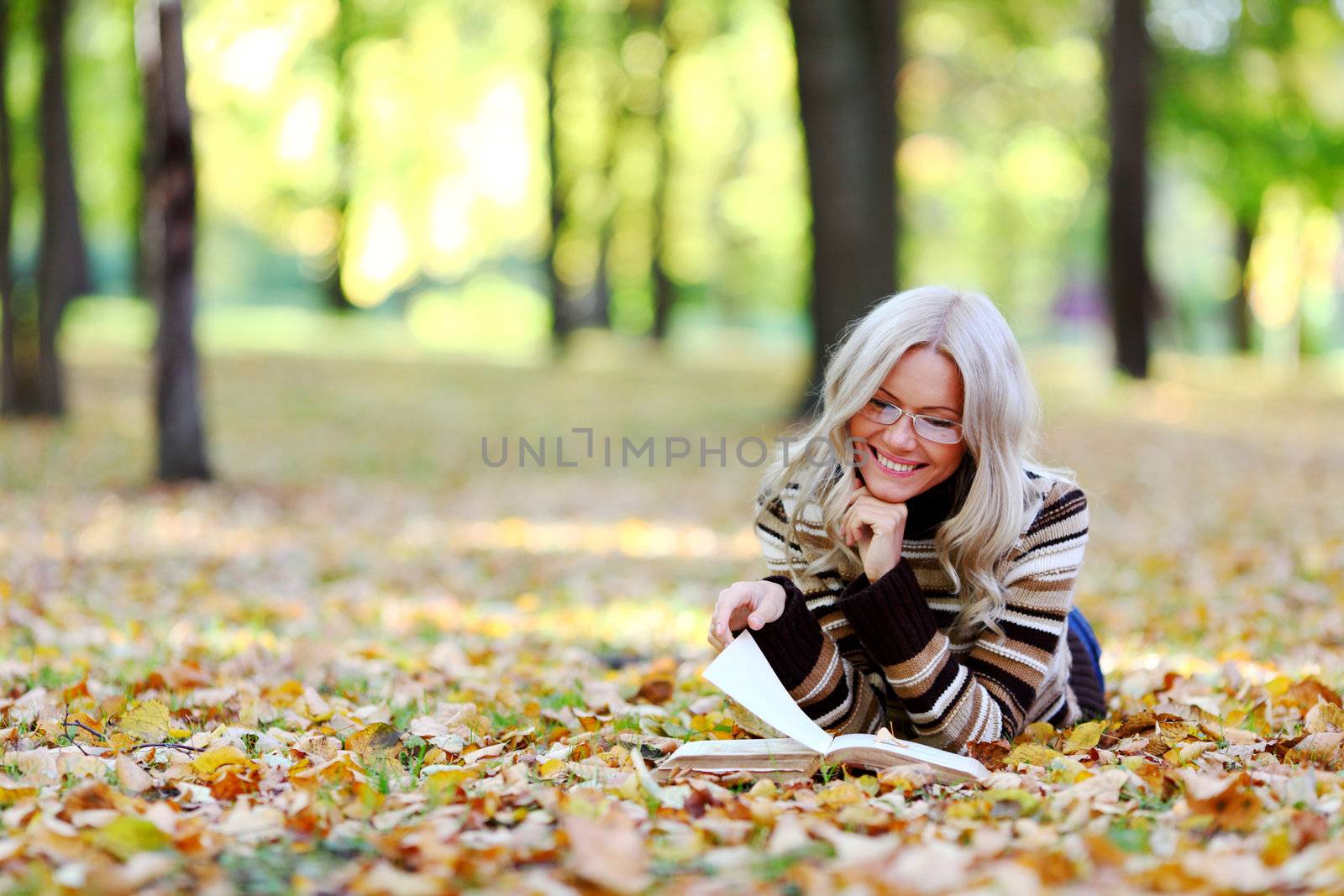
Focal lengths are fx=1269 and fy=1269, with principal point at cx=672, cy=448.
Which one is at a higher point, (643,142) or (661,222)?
(643,142)

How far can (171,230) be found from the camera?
8.62 m

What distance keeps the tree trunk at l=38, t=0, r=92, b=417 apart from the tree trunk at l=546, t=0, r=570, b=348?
29.7ft

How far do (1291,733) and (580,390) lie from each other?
1388 centimetres

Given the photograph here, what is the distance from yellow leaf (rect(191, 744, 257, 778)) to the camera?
2869 mm

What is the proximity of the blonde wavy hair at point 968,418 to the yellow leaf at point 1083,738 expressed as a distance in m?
0.39

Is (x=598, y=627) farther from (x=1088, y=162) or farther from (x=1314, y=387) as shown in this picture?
(x=1088, y=162)

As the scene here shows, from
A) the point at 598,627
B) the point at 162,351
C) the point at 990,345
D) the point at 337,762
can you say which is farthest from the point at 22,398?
the point at 990,345

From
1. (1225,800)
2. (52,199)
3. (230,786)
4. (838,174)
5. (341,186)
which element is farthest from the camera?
(341,186)

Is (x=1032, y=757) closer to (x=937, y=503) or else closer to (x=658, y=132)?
(x=937, y=503)

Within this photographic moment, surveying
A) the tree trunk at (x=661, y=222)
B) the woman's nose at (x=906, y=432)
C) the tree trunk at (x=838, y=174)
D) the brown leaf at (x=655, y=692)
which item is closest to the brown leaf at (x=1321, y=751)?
the woman's nose at (x=906, y=432)

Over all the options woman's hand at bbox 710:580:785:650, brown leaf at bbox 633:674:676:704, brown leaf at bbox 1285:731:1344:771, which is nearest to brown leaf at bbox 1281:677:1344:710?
brown leaf at bbox 1285:731:1344:771

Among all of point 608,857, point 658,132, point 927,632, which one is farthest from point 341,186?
point 608,857

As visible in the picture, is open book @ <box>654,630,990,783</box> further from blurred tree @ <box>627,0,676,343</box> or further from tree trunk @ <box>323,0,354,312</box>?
tree trunk @ <box>323,0,354,312</box>

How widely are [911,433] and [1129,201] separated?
14312mm
